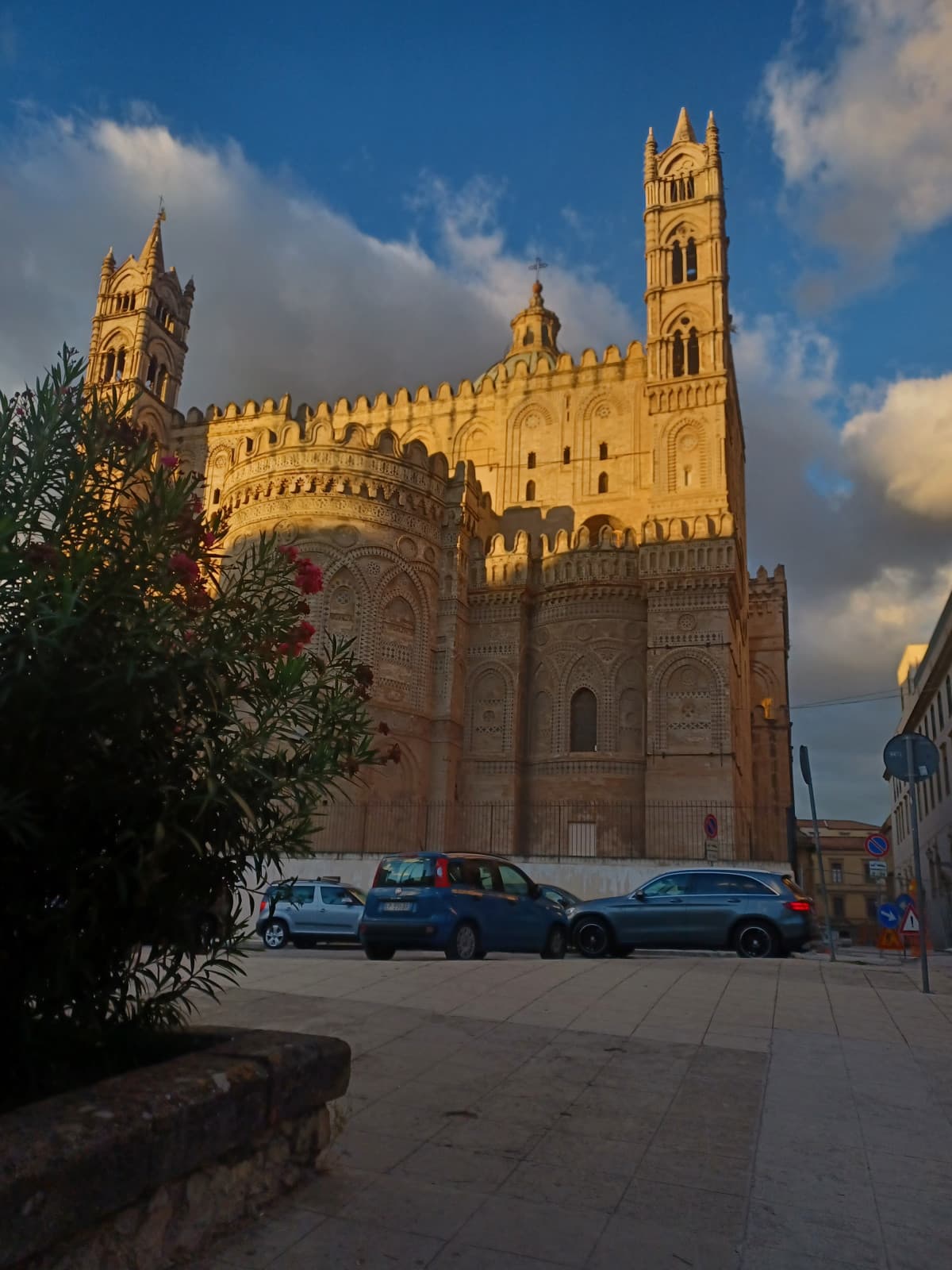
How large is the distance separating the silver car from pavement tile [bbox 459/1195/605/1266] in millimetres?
12375

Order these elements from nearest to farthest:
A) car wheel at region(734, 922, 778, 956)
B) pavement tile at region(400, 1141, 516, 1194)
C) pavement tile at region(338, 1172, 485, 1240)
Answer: pavement tile at region(338, 1172, 485, 1240) < pavement tile at region(400, 1141, 516, 1194) < car wheel at region(734, 922, 778, 956)

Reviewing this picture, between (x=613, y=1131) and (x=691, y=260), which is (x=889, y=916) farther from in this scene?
(x=691, y=260)

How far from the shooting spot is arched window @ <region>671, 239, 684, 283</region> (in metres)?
32.8

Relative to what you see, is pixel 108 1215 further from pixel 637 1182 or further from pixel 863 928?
pixel 863 928

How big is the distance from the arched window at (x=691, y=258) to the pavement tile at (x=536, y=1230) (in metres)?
33.6

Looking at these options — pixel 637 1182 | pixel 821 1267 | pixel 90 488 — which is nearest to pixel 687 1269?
pixel 821 1267

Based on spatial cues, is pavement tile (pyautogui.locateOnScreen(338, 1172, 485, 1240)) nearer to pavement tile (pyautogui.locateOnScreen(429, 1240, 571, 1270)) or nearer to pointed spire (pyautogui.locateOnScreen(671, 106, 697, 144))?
pavement tile (pyautogui.locateOnScreen(429, 1240, 571, 1270))

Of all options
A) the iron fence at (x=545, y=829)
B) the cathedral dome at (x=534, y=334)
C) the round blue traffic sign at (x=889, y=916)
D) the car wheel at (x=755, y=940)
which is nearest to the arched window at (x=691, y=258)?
the cathedral dome at (x=534, y=334)

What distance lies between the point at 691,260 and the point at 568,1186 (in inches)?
1338

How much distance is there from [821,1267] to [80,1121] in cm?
246

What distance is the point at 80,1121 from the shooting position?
2730mm

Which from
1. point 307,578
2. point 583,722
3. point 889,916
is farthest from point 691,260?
point 307,578

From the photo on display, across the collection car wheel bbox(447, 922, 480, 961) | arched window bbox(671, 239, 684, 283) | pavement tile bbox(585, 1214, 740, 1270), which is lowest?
pavement tile bbox(585, 1214, 740, 1270)

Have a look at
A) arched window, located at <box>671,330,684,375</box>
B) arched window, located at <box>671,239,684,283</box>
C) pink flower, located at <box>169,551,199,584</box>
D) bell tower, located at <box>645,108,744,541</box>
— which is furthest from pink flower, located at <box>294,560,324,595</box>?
arched window, located at <box>671,239,684,283</box>
